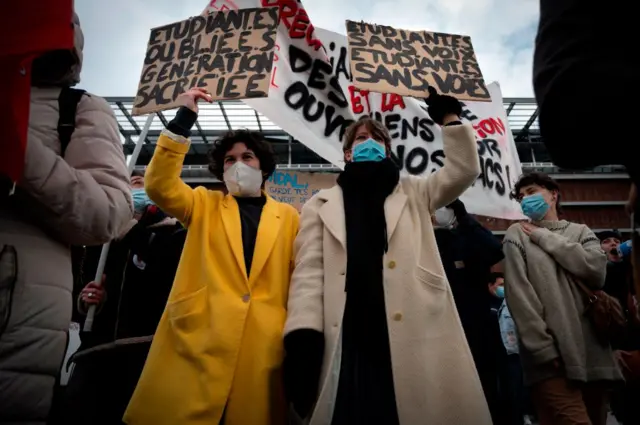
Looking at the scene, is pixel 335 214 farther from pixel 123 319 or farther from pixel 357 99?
pixel 357 99

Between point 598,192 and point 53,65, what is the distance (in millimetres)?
16977

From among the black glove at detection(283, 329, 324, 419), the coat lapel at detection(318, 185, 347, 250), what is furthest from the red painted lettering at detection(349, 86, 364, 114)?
the black glove at detection(283, 329, 324, 419)

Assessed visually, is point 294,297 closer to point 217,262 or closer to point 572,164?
point 217,262

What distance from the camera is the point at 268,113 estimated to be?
354 cm

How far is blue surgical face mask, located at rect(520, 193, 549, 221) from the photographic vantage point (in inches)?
116

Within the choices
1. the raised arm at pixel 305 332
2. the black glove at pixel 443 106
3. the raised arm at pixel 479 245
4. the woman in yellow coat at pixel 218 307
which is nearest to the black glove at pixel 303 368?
the raised arm at pixel 305 332

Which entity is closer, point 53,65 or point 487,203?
point 53,65

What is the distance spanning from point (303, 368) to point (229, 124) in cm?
1498

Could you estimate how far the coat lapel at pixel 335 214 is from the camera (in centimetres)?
202

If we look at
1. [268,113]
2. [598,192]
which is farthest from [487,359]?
[598,192]

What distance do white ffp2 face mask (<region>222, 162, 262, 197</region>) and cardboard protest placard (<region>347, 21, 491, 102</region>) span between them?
Answer: 1087mm

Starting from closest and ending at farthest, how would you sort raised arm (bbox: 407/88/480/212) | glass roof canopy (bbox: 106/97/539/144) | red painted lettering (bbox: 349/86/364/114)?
raised arm (bbox: 407/88/480/212)
red painted lettering (bbox: 349/86/364/114)
glass roof canopy (bbox: 106/97/539/144)

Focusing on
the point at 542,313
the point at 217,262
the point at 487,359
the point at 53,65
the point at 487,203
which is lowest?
the point at 487,359

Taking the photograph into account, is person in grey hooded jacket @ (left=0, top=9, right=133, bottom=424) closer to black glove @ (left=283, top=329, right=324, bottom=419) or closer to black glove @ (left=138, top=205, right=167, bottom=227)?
black glove @ (left=283, top=329, right=324, bottom=419)
